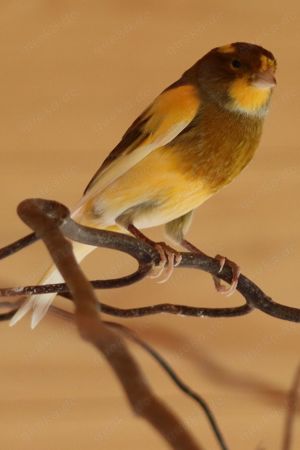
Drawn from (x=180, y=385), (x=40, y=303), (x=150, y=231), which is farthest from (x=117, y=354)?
(x=150, y=231)

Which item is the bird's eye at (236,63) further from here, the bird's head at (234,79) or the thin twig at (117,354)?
the thin twig at (117,354)

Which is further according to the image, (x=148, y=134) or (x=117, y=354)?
(x=148, y=134)

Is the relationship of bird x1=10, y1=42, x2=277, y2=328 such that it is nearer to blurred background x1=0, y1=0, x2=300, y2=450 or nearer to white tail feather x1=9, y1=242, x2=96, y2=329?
white tail feather x1=9, y1=242, x2=96, y2=329

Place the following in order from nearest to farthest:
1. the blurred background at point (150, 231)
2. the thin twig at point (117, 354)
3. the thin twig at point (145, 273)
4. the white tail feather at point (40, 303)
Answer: the thin twig at point (117, 354)
the thin twig at point (145, 273)
the white tail feather at point (40, 303)
the blurred background at point (150, 231)

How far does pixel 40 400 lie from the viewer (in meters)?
1.02

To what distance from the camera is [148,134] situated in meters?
0.58

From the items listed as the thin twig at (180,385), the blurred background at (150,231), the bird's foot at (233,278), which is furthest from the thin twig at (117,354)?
the blurred background at (150,231)

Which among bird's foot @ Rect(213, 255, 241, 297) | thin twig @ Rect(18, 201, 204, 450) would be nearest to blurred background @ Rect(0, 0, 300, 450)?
bird's foot @ Rect(213, 255, 241, 297)

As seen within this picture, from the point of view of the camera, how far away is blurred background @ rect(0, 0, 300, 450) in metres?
0.90

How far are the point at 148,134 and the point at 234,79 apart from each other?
0.31ft

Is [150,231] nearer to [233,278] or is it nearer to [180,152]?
[180,152]

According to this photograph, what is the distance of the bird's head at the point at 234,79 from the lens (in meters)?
0.58

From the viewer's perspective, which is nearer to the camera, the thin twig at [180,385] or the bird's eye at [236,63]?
the thin twig at [180,385]

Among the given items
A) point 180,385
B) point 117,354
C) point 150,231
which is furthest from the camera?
point 150,231
